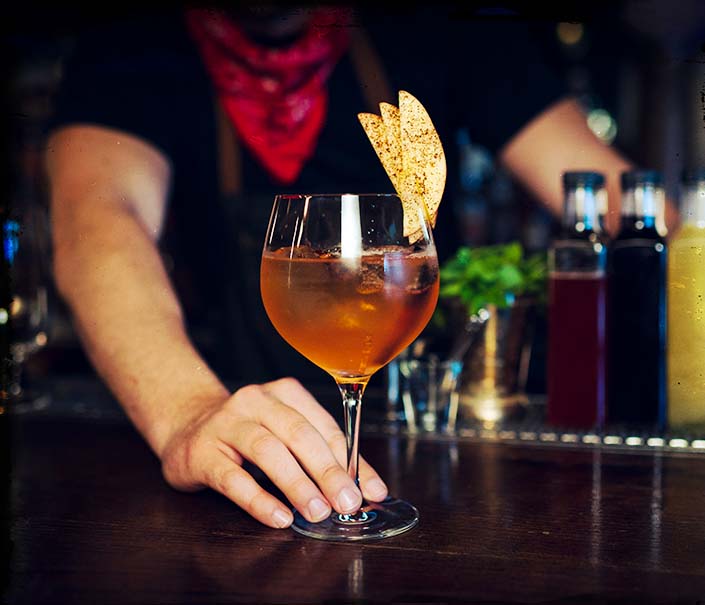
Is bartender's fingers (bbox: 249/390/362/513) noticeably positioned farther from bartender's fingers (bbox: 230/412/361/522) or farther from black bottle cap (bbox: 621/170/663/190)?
black bottle cap (bbox: 621/170/663/190)

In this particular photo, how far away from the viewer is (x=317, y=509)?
0.81 meters

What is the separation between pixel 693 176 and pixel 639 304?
7.8 inches

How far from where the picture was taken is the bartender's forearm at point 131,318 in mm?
1012

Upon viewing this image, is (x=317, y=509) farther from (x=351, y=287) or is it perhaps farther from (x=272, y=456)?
(x=351, y=287)

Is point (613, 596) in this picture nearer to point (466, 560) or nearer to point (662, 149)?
point (466, 560)

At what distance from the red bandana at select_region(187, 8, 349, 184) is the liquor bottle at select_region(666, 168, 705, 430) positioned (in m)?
0.88

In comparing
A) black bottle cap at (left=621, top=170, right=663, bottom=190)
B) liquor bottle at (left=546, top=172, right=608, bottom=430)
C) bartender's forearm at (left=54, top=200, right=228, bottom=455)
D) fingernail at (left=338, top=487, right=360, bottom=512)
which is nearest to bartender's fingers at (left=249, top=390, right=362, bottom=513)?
fingernail at (left=338, top=487, right=360, bottom=512)

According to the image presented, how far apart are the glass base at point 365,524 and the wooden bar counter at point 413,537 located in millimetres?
13

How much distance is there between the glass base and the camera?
77cm

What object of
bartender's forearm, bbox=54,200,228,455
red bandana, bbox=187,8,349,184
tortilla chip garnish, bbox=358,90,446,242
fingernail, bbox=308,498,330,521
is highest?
red bandana, bbox=187,8,349,184

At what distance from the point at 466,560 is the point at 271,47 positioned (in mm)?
1355

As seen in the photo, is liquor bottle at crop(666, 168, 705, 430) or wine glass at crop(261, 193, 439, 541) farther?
liquor bottle at crop(666, 168, 705, 430)

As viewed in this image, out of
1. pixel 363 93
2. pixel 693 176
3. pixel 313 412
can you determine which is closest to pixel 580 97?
pixel 363 93

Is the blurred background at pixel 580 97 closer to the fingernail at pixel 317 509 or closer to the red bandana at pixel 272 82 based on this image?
the red bandana at pixel 272 82
